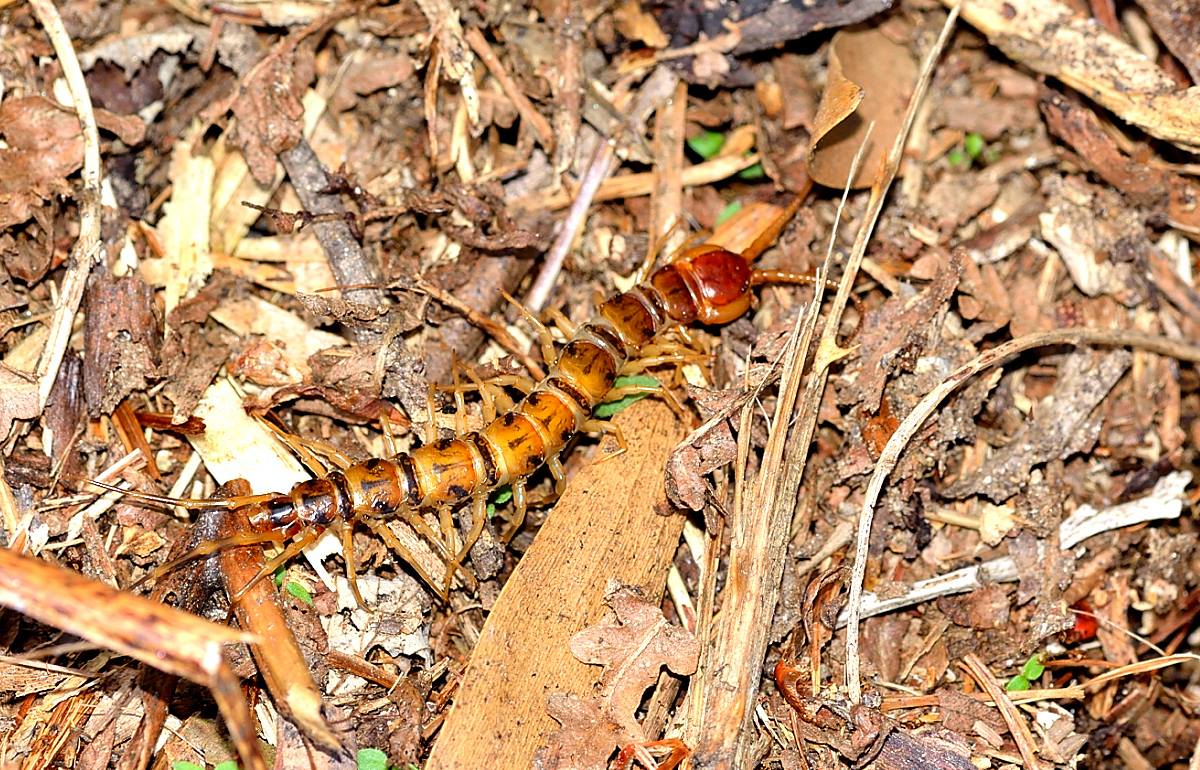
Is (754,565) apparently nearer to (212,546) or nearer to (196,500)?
(212,546)

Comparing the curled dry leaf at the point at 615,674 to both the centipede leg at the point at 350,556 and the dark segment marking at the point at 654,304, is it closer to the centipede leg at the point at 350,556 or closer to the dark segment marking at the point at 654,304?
the centipede leg at the point at 350,556

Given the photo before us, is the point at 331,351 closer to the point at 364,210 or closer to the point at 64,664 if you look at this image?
the point at 364,210

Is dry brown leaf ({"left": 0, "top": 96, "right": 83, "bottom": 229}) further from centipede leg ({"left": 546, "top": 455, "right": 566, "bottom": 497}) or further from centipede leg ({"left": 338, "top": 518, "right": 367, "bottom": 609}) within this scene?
centipede leg ({"left": 546, "top": 455, "right": 566, "bottom": 497})

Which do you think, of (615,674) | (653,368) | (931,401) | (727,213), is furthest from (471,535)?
(727,213)

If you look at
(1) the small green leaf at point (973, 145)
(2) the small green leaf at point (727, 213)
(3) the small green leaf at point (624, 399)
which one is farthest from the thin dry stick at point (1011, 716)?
(1) the small green leaf at point (973, 145)

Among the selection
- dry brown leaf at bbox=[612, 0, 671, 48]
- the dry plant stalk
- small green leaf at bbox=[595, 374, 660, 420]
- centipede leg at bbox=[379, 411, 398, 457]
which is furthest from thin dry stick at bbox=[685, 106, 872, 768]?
dry brown leaf at bbox=[612, 0, 671, 48]

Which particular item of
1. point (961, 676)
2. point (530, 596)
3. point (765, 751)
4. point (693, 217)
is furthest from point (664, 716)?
point (693, 217)
